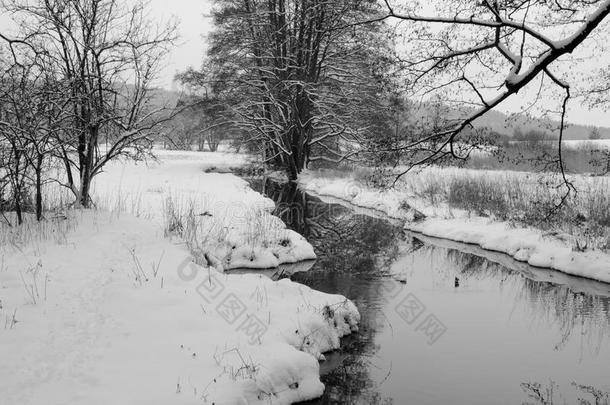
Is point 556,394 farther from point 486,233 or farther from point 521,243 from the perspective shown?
point 486,233

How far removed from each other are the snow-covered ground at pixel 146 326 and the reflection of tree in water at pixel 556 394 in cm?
218

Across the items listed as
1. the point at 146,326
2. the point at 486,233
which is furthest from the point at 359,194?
the point at 146,326

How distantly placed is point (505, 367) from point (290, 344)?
253 cm

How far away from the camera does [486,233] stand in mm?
12031

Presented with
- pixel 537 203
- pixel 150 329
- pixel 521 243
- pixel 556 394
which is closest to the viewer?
pixel 556 394

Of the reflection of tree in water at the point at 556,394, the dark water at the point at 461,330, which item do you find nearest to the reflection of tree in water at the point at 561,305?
the dark water at the point at 461,330

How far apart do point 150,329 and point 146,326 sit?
0.08 m

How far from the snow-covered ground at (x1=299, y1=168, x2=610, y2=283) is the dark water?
0.30 m

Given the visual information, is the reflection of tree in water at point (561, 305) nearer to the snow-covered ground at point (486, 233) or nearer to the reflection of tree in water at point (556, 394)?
the snow-covered ground at point (486, 233)

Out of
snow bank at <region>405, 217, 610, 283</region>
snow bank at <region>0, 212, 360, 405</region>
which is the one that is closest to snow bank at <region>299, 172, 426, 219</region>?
snow bank at <region>405, 217, 610, 283</region>

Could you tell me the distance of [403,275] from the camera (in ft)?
30.9

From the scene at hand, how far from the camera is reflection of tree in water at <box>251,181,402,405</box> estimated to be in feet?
17.0

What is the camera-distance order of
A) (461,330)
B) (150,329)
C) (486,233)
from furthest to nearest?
(486,233), (461,330), (150,329)

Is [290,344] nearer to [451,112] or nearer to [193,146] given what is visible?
[451,112]
